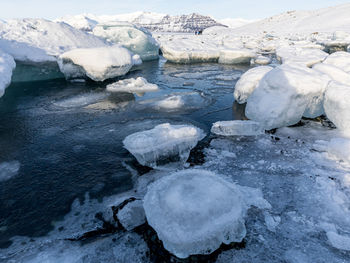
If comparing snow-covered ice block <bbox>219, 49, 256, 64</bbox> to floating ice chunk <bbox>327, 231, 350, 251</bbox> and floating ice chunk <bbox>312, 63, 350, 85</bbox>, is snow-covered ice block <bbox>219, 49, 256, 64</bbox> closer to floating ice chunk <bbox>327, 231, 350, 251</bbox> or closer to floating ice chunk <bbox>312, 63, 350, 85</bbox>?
floating ice chunk <bbox>312, 63, 350, 85</bbox>

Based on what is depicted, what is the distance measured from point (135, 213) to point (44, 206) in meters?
1.21

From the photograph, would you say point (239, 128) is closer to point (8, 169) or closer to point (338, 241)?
point (338, 241)

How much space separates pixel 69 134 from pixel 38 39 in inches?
267

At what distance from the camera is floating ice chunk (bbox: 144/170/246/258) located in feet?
6.50

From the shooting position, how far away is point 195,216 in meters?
2.04

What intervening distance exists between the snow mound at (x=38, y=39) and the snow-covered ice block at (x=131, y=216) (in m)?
7.85

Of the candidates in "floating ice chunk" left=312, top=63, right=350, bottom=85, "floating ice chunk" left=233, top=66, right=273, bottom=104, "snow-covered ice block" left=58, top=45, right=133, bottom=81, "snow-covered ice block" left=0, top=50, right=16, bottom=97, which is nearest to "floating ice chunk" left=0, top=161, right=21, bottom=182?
"snow-covered ice block" left=0, top=50, right=16, bottom=97

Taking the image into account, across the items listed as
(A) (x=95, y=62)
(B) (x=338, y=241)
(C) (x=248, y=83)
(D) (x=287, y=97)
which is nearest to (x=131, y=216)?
(B) (x=338, y=241)

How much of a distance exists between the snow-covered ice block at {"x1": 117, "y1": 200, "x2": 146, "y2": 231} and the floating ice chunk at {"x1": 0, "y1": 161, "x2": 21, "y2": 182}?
200 cm

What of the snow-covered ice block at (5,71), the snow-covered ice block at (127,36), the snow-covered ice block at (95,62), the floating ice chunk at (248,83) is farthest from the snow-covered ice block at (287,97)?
the snow-covered ice block at (127,36)

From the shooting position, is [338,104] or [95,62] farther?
[95,62]

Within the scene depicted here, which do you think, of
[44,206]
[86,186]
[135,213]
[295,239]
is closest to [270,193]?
[295,239]

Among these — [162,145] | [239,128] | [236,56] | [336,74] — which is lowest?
[239,128]

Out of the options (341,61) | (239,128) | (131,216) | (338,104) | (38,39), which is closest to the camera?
(131,216)
